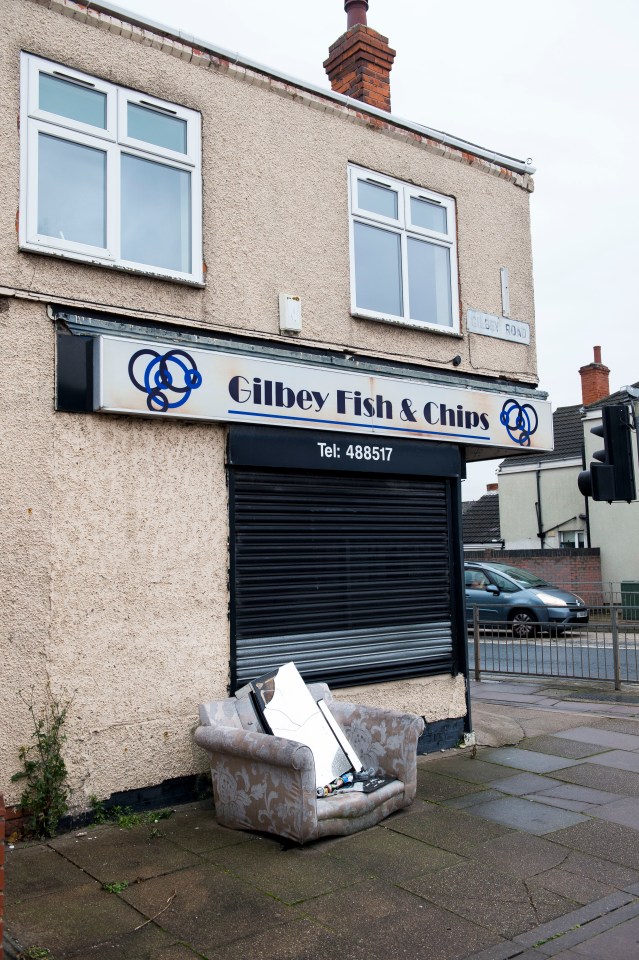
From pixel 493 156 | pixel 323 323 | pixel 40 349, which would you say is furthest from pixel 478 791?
pixel 493 156

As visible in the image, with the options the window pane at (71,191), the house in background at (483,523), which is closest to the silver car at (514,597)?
the window pane at (71,191)

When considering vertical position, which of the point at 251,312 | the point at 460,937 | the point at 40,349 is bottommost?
the point at 460,937

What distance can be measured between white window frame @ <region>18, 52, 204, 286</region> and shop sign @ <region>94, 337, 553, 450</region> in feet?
2.42

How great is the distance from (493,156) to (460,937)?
7.89m

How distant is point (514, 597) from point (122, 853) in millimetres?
13146

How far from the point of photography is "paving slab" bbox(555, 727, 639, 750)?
8469 millimetres

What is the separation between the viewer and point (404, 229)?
8578 mm

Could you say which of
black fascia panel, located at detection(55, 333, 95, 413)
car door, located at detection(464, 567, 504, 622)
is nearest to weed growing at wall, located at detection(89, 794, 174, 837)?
black fascia panel, located at detection(55, 333, 95, 413)

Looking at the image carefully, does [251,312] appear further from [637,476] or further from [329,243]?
[637,476]

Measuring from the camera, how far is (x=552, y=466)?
29.5 metres

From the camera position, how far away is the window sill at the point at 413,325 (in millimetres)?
7996

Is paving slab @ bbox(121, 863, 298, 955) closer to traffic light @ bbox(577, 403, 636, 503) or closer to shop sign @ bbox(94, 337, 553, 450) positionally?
shop sign @ bbox(94, 337, 553, 450)

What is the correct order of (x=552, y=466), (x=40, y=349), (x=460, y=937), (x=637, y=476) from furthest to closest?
(x=552, y=466), (x=637, y=476), (x=40, y=349), (x=460, y=937)

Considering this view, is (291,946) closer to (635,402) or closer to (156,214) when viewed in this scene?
(156,214)
